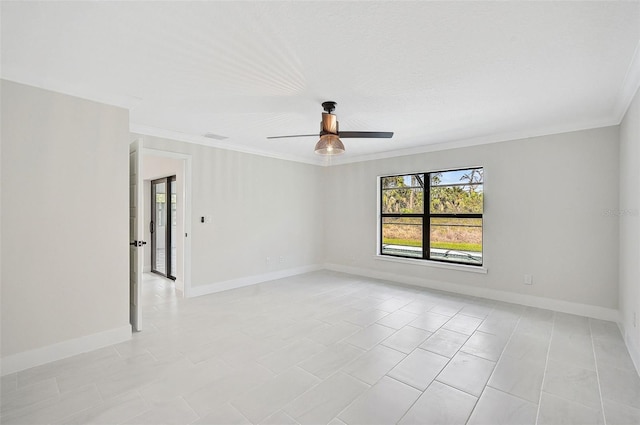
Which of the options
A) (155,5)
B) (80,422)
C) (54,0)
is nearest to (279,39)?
(155,5)

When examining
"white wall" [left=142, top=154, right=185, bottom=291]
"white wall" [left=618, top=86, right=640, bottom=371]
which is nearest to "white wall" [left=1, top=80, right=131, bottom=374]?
"white wall" [left=142, top=154, right=185, bottom=291]

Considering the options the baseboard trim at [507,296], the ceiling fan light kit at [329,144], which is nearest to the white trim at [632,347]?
the baseboard trim at [507,296]

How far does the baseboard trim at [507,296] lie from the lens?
12.0ft

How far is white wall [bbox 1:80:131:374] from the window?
14.4ft

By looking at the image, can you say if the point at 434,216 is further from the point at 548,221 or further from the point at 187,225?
the point at 187,225

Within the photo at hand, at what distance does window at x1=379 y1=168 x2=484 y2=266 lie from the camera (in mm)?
4789

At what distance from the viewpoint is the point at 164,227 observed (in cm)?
633

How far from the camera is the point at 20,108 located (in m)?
2.52

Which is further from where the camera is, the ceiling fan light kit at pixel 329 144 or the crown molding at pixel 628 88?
the ceiling fan light kit at pixel 329 144

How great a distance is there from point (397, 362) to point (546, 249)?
2937 mm

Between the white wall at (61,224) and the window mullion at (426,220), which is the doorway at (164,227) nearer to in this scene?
the white wall at (61,224)

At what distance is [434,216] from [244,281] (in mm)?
3550

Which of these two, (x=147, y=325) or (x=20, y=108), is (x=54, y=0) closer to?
(x=20, y=108)

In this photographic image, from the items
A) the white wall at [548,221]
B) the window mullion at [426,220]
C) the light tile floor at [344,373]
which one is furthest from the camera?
the window mullion at [426,220]
